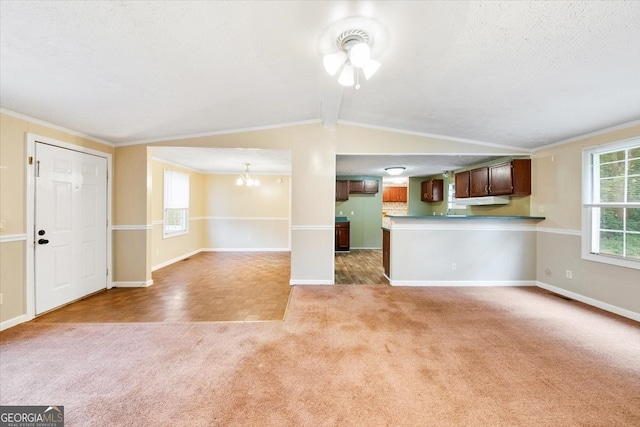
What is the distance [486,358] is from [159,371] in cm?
262

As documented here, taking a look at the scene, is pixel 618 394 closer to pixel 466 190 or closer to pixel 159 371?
pixel 159 371

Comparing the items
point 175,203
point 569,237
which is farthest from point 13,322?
point 569,237

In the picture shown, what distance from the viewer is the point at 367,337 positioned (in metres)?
2.52

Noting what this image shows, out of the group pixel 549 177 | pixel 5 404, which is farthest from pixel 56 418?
pixel 549 177

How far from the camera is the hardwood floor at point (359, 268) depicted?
4.49 metres

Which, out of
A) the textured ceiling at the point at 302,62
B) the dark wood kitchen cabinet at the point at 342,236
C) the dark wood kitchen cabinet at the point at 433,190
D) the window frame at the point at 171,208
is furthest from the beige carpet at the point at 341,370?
the dark wood kitchen cabinet at the point at 433,190

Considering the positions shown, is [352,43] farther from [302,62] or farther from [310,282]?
[310,282]

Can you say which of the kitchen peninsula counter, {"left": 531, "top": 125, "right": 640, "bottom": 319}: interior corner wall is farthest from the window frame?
{"left": 531, "top": 125, "right": 640, "bottom": 319}: interior corner wall

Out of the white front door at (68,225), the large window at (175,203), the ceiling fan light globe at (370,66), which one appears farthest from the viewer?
the large window at (175,203)

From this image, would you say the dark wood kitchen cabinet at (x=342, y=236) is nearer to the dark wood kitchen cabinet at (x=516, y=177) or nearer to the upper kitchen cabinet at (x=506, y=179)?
the upper kitchen cabinet at (x=506, y=179)

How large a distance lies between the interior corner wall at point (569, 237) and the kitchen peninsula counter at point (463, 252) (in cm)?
25

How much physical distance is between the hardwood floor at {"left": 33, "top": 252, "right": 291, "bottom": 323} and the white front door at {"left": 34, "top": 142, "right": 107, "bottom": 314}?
261 mm

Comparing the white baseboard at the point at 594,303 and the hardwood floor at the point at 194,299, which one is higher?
the white baseboard at the point at 594,303

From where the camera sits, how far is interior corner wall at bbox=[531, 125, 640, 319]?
10.1 feet
